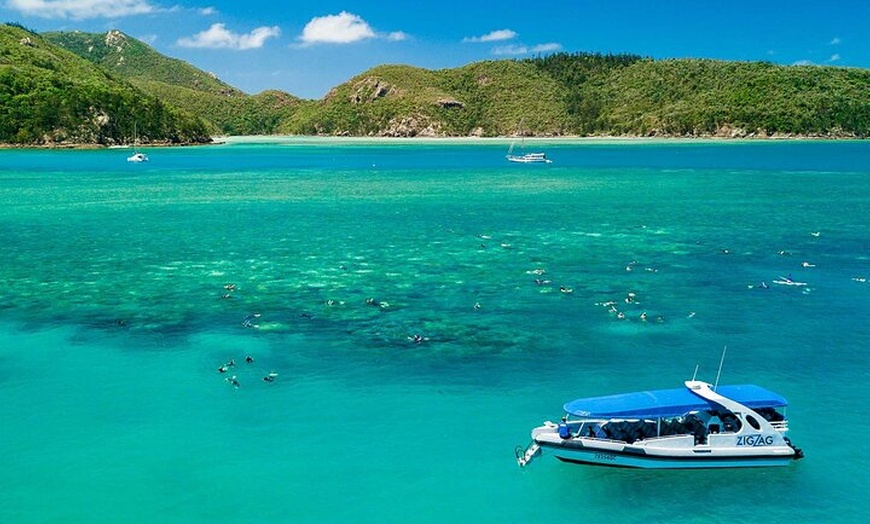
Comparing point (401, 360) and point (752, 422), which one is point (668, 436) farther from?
point (401, 360)

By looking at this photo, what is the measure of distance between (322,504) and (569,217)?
70.9 meters

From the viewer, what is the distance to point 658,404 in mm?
25562

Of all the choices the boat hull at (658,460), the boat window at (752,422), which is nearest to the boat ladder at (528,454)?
the boat hull at (658,460)

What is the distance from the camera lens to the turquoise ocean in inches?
976

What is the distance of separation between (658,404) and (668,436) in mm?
1116

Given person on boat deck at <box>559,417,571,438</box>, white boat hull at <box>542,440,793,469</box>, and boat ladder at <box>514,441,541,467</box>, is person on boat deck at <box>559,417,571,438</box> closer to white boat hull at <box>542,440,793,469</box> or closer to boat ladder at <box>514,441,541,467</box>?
white boat hull at <box>542,440,793,469</box>

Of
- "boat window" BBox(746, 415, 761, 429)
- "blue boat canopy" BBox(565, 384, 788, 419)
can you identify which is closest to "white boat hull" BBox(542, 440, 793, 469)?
"boat window" BBox(746, 415, 761, 429)

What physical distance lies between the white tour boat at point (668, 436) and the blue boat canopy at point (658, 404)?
3cm

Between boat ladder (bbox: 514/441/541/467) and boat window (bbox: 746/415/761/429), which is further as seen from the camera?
boat ladder (bbox: 514/441/541/467)

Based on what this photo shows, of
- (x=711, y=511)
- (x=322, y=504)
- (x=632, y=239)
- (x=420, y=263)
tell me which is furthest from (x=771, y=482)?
(x=632, y=239)

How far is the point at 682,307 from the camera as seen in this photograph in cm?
4647

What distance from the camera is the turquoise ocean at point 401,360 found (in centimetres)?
2478

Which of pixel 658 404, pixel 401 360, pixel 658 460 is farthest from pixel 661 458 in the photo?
pixel 401 360

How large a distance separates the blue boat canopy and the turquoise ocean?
214cm
